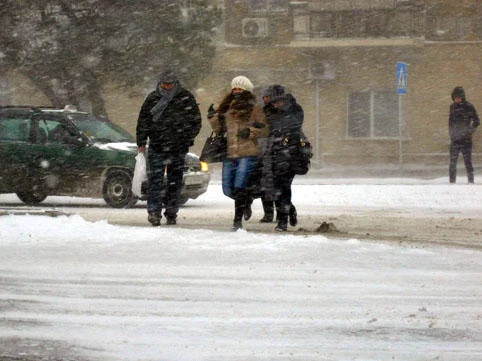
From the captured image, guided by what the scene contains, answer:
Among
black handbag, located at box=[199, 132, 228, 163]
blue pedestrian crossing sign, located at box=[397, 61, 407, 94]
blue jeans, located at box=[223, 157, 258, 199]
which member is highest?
blue pedestrian crossing sign, located at box=[397, 61, 407, 94]

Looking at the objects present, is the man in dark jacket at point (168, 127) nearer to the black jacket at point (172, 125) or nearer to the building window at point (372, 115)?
the black jacket at point (172, 125)

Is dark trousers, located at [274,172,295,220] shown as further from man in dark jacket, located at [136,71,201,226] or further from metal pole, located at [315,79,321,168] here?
metal pole, located at [315,79,321,168]

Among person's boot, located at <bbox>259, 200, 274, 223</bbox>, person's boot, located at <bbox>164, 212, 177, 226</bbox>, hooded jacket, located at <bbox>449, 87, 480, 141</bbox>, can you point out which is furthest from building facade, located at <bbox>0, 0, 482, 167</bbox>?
person's boot, located at <bbox>164, 212, 177, 226</bbox>

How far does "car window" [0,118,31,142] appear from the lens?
1925 cm

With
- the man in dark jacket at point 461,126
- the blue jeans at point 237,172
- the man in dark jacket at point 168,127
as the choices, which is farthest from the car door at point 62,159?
the man in dark jacket at point 461,126

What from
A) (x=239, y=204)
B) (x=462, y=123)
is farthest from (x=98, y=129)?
(x=462, y=123)

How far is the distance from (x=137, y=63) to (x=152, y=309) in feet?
79.0

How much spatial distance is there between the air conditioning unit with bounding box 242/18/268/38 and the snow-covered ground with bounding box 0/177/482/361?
24.7m

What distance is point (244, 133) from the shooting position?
44.8ft

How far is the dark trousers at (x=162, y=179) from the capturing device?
563 inches

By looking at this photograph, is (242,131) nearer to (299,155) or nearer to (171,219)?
(299,155)

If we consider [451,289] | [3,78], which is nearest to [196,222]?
[451,289]

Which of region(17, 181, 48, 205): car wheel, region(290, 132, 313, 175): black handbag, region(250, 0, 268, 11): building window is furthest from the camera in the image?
region(250, 0, 268, 11): building window

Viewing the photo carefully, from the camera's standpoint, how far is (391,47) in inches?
1497
